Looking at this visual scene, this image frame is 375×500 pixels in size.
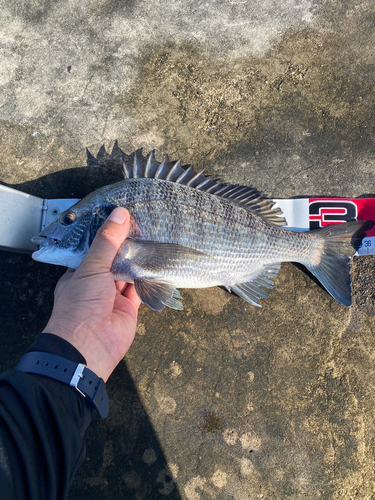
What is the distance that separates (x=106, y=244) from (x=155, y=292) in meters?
0.62

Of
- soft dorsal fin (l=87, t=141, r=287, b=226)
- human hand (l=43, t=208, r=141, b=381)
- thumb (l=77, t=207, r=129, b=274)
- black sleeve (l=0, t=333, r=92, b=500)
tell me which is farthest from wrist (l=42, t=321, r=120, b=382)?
soft dorsal fin (l=87, t=141, r=287, b=226)

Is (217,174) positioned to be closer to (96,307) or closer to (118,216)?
(118,216)

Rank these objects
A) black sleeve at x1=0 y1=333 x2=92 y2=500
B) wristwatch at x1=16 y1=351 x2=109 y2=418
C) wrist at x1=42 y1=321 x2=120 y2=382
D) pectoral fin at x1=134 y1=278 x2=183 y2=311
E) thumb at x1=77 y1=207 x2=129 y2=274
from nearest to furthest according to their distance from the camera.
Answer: black sleeve at x1=0 y1=333 x2=92 y2=500 → wristwatch at x1=16 y1=351 x2=109 y2=418 → wrist at x1=42 y1=321 x2=120 y2=382 → thumb at x1=77 y1=207 x2=129 y2=274 → pectoral fin at x1=134 y1=278 x2=183 y2=311

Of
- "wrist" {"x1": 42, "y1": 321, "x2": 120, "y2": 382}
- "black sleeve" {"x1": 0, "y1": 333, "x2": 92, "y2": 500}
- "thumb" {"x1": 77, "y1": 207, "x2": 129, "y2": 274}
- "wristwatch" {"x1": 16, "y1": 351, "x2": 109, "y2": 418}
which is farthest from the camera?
"thumb" {"x1": 77, "y1": 207, "x2": 129, "y2": 274}

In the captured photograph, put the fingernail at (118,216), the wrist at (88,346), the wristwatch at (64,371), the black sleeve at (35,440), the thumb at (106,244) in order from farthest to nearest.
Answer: the fingernail at (118,216) < the thumb at (106,244) < the wrist at (88,346) < the wristwatch at (64,371) < the black sleeve at (35,440)

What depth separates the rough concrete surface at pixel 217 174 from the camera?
2766 mm

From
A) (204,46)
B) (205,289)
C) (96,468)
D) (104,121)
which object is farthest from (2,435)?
(204,46)

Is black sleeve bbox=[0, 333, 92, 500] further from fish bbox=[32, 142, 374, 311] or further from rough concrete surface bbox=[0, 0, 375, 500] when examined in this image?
rough concrete surface bbox=[0, 0, 375, 500]

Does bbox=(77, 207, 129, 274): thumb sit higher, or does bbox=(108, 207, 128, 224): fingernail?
bbox=(108, 207, 128, 224): fingernail

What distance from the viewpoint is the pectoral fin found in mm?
2479

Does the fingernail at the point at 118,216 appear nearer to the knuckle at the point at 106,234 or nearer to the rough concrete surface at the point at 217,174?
the knuckle at the point at 106,234

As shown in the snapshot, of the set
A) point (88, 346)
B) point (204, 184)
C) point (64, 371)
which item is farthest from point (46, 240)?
point (204, 184)

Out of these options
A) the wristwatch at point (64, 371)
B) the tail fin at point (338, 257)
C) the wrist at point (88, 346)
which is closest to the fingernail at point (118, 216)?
the wrist at point (88, 346)

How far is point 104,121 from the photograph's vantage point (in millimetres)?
3197
